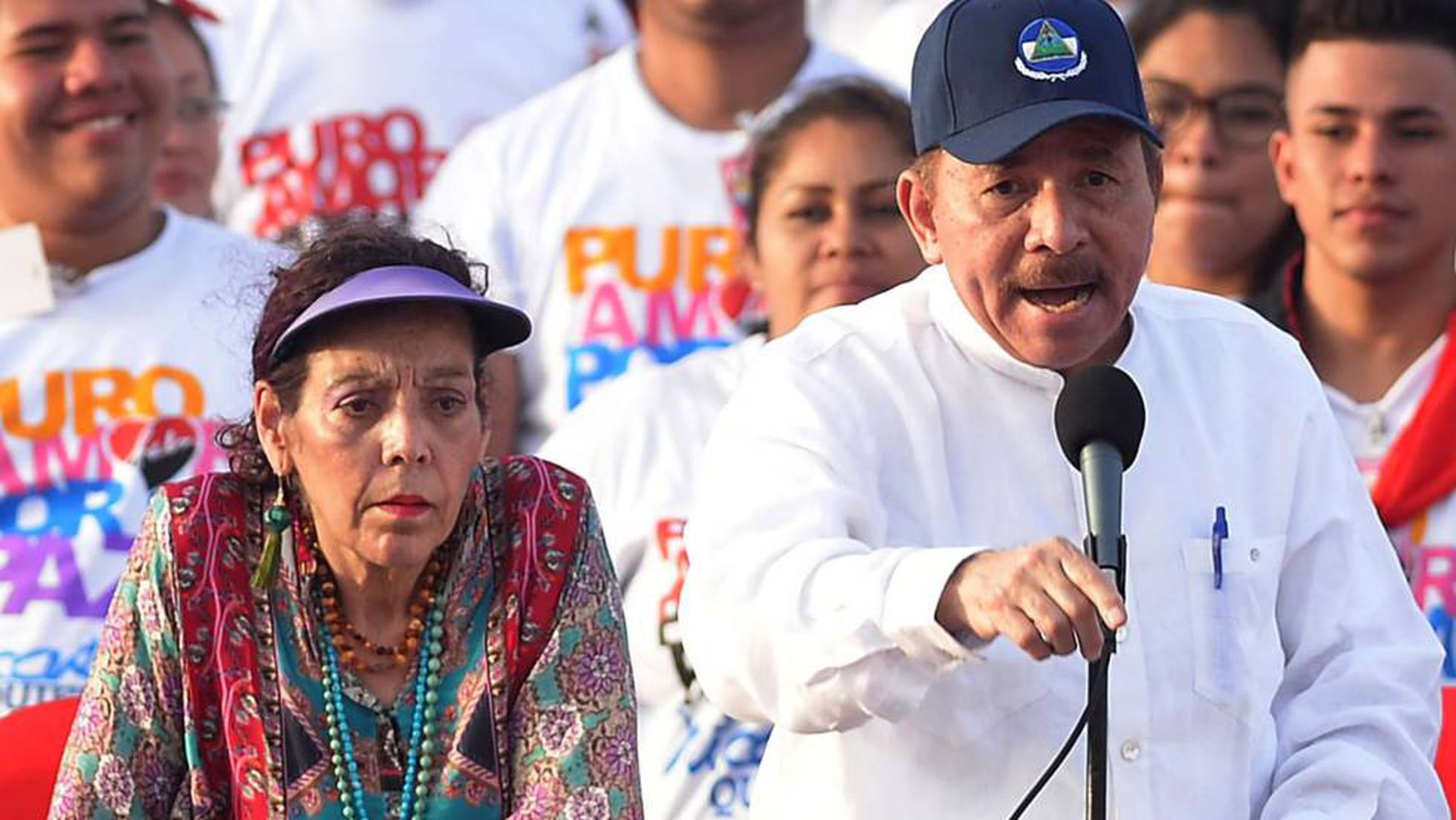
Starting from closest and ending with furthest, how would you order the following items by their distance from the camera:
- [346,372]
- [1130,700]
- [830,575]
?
[830,575]
[1130,700]
[346,372]

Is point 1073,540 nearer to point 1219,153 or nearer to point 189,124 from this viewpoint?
point 1219,153

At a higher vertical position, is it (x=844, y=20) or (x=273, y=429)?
(x=844, y=20)

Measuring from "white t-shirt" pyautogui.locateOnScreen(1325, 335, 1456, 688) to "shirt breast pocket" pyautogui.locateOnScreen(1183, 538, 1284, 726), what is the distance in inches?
75.6

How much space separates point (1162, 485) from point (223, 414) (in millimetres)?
2919

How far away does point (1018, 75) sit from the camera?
399 centimetres

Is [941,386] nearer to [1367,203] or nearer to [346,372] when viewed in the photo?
[346,372]

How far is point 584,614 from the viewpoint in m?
4.41

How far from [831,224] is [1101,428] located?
285 cm

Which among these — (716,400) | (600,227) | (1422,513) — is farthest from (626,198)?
(1422,513)

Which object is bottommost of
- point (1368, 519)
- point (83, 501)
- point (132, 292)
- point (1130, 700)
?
point (1130, 700)

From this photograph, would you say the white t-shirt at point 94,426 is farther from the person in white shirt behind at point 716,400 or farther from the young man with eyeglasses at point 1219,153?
the young man with eyeglasses at point 1219,153

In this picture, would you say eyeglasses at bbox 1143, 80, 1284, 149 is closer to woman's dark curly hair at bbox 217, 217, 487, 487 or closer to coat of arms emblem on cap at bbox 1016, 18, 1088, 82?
woman's dark curly hair at bbox 217, 217, 487, 487

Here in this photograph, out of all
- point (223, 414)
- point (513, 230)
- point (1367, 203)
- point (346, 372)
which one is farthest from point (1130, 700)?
point (513, 230)

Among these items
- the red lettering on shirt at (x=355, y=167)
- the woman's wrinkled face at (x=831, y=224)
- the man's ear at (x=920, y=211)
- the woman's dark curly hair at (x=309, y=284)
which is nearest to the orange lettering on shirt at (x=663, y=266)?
the woman's wrinkled face at (x=831, y=224)
